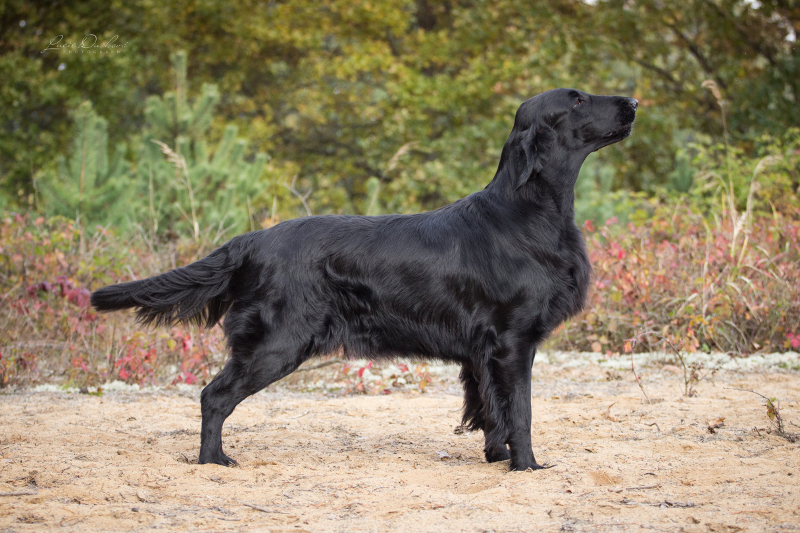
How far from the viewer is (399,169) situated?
1638 centimetres

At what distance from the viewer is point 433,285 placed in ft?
11.4

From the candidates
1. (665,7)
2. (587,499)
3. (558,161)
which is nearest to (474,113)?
(665,7)

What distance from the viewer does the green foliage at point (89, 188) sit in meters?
8.75

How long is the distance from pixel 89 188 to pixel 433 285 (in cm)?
682

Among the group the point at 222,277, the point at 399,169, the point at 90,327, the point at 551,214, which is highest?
the point at 399,169

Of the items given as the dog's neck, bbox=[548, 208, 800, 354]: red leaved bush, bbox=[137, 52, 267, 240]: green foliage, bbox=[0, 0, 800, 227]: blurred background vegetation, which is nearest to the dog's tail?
the dog's neck

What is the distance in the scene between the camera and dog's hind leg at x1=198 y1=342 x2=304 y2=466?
335 cm

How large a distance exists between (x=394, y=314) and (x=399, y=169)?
13.1 m

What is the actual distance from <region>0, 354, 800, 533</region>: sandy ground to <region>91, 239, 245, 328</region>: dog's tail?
0.73 meters

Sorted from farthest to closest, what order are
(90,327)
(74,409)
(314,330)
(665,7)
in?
(665,7), (90,327), (74,409), (314,330)

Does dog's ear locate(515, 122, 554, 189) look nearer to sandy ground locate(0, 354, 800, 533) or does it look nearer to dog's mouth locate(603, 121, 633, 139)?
dog's mouth locate(603, 121, 633, 139)

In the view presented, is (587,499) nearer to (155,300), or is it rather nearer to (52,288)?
(155,300)

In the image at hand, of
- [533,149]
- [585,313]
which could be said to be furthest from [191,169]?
[533,149]

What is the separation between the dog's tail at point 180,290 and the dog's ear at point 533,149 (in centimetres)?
149
